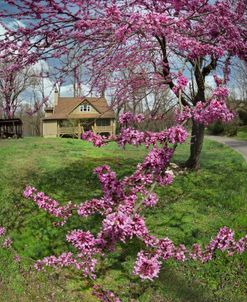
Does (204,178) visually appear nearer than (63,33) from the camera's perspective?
No

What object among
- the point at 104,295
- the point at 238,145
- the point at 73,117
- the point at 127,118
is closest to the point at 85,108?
the point at 73,117

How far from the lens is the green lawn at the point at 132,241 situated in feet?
20.1

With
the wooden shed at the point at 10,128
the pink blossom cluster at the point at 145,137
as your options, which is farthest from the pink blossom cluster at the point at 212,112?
the wooden shed at the point at 10,128

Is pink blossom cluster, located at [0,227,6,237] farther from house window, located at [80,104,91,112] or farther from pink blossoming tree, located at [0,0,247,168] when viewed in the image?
house window, located at [80,104,91,112]

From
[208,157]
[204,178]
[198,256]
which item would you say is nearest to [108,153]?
[208,157]

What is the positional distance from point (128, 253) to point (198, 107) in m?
3.61

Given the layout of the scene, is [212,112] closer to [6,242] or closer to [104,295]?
[104,295]

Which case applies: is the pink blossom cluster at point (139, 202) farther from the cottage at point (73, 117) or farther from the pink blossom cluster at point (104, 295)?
the cottage at point (73, 117)

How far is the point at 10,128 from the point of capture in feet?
139

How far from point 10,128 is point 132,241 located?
120ft

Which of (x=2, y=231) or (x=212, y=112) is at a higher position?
(x=212, y=112)

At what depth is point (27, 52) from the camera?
7125 millimetres

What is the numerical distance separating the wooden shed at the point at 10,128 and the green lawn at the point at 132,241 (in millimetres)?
26228

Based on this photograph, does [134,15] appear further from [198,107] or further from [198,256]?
[198,256]
